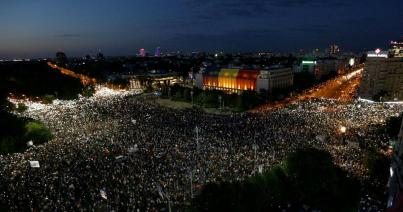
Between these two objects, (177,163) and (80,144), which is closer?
(177,163)

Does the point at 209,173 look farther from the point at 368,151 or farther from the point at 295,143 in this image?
the point at 368,151

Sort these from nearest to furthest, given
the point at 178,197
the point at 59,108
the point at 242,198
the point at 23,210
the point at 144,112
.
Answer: the point at 242,198 → the point at 23,210 → the point at 178,197 → the point at 144,112 → the point at 59,108

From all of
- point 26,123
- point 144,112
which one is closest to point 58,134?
point 26,123

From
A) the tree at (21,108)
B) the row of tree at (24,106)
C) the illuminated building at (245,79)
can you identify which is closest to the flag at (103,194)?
the row of tree at (24,106)

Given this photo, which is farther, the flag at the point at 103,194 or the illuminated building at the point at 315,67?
the illuminated building at the point at 315,67

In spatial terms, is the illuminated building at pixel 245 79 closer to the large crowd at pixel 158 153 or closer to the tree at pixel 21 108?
the large crowd at pixel 158 153

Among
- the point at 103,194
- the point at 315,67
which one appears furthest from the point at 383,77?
the point at 103,194
